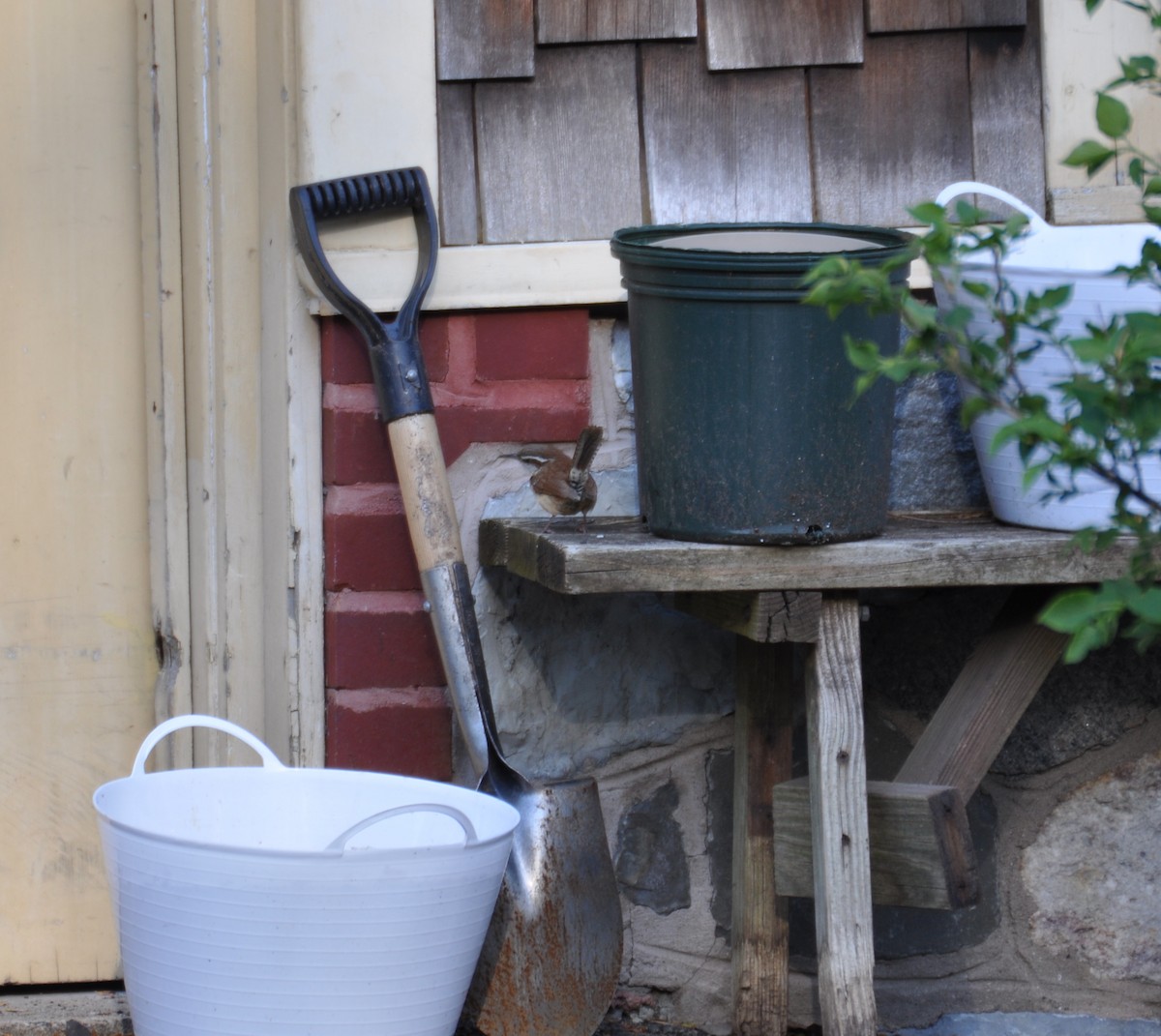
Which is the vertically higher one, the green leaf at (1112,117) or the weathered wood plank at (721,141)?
the weathered wood plank at (721,141)

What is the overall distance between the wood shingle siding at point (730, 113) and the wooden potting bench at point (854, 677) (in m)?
0.48

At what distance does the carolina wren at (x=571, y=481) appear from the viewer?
1660 millimetres

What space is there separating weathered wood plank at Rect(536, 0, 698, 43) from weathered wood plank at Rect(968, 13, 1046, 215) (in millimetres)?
396

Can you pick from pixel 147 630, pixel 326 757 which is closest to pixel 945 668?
pixel 326 757

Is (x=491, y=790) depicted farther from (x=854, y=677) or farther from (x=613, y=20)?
(x=613, y=20)

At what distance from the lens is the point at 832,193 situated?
6.23ft

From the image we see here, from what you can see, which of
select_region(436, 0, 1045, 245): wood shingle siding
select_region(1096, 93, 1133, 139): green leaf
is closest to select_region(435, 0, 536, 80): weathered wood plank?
select_region(436, 0, 1045, 245): wood shingle siding

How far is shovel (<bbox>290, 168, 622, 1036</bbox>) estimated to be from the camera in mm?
1719

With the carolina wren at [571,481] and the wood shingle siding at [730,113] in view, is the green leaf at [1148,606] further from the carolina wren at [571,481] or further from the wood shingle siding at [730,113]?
the wood shingle siding at [730,113]

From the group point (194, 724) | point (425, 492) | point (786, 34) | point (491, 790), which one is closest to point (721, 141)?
point (786, 34)

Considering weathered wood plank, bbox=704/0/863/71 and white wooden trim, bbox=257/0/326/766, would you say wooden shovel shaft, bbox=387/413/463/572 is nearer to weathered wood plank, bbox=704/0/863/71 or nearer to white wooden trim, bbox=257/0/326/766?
white wooden trim, bbox=257/0/326/766

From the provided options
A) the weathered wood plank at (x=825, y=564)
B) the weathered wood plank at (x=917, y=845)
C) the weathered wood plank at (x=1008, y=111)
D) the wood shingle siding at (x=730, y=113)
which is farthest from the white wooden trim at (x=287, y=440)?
the weathered wood plank at (x=1008, y=111)

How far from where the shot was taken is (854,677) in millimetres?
1561

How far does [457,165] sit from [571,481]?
49cm
